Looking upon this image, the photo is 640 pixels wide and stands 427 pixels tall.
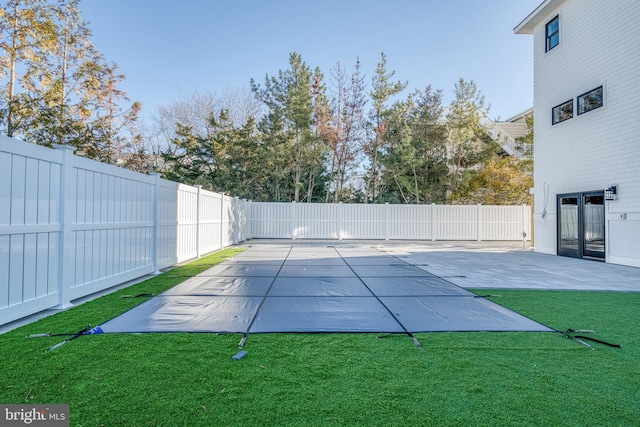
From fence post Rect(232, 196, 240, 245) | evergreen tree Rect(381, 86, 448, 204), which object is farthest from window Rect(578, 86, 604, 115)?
fence post Rect(232, 196, 240, 245)

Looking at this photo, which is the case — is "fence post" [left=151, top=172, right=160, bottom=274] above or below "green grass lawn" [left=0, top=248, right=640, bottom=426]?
above

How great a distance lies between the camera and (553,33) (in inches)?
398

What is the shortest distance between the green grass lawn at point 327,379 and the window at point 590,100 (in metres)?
7.66

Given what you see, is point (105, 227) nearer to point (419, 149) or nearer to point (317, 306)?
point (317, 306)

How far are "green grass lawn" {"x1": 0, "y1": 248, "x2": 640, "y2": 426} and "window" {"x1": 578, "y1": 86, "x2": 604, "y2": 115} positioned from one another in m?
7.66

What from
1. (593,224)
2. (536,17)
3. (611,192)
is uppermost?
(536,17)

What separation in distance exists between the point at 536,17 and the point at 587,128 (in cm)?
417

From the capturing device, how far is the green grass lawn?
1.81m

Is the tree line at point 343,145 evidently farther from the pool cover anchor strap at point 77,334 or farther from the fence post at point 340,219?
the pool cover anchor strap at point 77,334

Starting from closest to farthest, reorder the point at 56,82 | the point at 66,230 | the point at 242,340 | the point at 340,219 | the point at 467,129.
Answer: the point at 242,340
the point at 66,230
the point at 56,82
the point at 340,219
the point at 467,129

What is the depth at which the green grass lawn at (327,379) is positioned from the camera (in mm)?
1813

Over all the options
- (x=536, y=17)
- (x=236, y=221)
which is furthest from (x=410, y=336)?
(x=536, y=17)

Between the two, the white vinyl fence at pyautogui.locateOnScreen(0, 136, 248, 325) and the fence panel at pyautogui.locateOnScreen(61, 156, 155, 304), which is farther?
the fence panel at pyautogui.locateOnScreen(61, 156, 155, 304)

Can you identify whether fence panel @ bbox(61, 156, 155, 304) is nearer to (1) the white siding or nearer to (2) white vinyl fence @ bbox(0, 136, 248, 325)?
(2) white vinyl fence @ bbox(0, 136, 248, 325)
